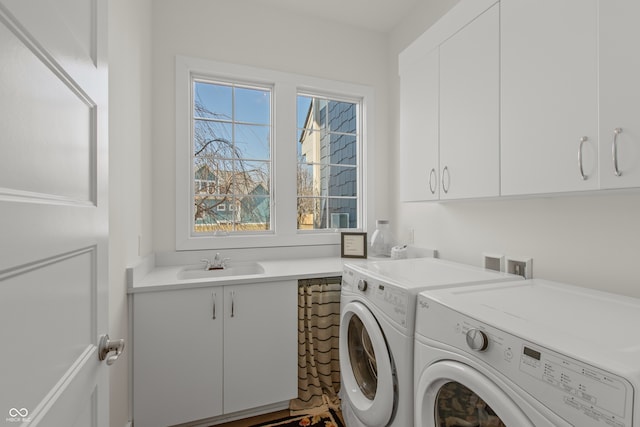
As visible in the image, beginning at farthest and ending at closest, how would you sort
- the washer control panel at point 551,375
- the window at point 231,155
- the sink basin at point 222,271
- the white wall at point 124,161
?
the window at point 231,155 → the sink basin at point 222,271 → the white wall at point 124,161 → the washer control panel at point 551,375

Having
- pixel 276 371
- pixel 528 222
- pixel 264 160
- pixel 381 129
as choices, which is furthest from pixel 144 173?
pixel 528 222

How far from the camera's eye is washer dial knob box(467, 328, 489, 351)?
837mm

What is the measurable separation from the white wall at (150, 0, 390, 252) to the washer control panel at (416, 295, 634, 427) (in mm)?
1894

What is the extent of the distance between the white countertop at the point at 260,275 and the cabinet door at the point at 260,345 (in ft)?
0.16

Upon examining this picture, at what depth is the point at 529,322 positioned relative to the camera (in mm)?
852

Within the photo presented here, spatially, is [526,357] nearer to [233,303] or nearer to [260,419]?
[233,303]

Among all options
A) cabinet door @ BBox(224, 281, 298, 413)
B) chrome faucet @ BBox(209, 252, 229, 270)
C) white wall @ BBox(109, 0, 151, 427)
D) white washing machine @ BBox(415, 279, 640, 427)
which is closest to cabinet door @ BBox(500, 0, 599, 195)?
white washing machine @ BBox(415, 279, 640, 427)

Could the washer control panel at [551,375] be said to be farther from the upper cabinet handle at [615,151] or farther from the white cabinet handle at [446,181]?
the white cabinet handle at [446,181]

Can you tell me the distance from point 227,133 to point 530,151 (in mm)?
2017

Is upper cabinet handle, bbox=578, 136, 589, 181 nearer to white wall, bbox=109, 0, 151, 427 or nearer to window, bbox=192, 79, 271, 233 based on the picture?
white wall, bbox=109, 0, 151, 427

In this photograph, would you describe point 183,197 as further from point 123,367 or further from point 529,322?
point 529,322

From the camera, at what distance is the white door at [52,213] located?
407 mm

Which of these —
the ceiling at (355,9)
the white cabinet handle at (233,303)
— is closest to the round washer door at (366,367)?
the white cabinet handle at (233,303)

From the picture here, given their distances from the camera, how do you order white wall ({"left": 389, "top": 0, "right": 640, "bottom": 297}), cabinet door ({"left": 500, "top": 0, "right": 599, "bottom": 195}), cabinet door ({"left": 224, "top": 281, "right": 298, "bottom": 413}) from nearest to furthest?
cabinet door ({"left": 500, "top": 0, "right": 599, "bottom": 195})
white wall ({"left": 389, "top": 0, "right": 640, "bottom": 297})
cabinet door ({"left": 224, "top": 281, "right": 298, "bottom": 413})
